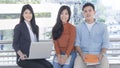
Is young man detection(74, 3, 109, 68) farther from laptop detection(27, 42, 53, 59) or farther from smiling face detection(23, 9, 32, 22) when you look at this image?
smiling face detection(23, 9, 32, 22)

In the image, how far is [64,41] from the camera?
11.4 feet

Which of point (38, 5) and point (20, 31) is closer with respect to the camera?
point (20, 31)

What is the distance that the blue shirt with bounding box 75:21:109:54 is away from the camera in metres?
3.34

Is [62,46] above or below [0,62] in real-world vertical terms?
above

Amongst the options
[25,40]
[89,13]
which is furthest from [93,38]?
[25,40]

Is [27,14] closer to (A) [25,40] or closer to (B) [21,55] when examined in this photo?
(A) [25,40]

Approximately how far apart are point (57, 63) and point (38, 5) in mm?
1445

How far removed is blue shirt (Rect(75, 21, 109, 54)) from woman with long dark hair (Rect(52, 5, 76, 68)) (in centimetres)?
13

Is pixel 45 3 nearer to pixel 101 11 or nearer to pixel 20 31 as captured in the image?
pixel 101 11

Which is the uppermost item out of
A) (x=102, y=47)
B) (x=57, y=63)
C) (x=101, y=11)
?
(x=101, y=11)

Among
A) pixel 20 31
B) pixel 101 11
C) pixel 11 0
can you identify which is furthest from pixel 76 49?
pixel 11 0

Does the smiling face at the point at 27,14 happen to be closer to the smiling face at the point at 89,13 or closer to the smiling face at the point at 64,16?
the smiling face at the point at 64,16

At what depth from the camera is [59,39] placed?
349 cm

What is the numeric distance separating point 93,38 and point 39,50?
67 cm
